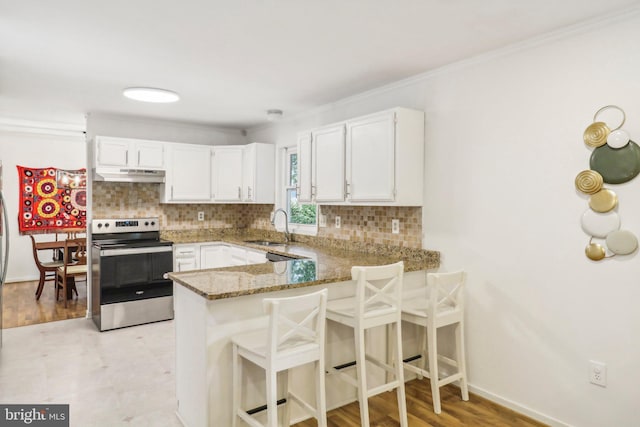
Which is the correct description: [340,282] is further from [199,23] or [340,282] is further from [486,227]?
[199,23]

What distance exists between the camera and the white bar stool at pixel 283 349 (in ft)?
6.29

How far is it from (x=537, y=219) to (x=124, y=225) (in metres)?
4.30

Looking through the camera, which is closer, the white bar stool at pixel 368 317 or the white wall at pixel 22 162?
the white bar stool at pixel 368 317

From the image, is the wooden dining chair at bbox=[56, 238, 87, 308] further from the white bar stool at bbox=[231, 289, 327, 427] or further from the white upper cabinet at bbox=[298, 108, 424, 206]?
the white bar stool at bbox=[231, 289, 327, 427]

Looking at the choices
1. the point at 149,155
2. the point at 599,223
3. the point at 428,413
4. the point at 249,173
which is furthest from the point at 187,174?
the point at 599,223

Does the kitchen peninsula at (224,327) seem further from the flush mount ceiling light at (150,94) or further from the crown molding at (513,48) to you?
the flush mount ceiling light at (150,94)

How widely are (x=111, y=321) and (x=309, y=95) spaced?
308 cm

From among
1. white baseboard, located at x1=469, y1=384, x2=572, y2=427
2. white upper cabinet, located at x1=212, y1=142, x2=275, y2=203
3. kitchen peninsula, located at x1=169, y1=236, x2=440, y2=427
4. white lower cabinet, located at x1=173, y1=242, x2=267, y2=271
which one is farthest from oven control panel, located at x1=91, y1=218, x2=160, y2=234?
white baseboard, located at x1=469, y1=384, x2=572, y2=427

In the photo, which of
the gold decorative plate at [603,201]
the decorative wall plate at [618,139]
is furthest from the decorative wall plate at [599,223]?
the decorative wall plate at [618,139]

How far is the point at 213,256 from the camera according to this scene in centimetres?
502

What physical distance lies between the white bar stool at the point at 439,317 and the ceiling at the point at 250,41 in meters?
1.52

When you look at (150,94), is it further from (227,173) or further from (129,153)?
(227,173)

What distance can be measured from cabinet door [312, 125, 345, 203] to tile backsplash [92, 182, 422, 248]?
37 cm

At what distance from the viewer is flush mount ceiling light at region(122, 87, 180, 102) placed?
3680mm
